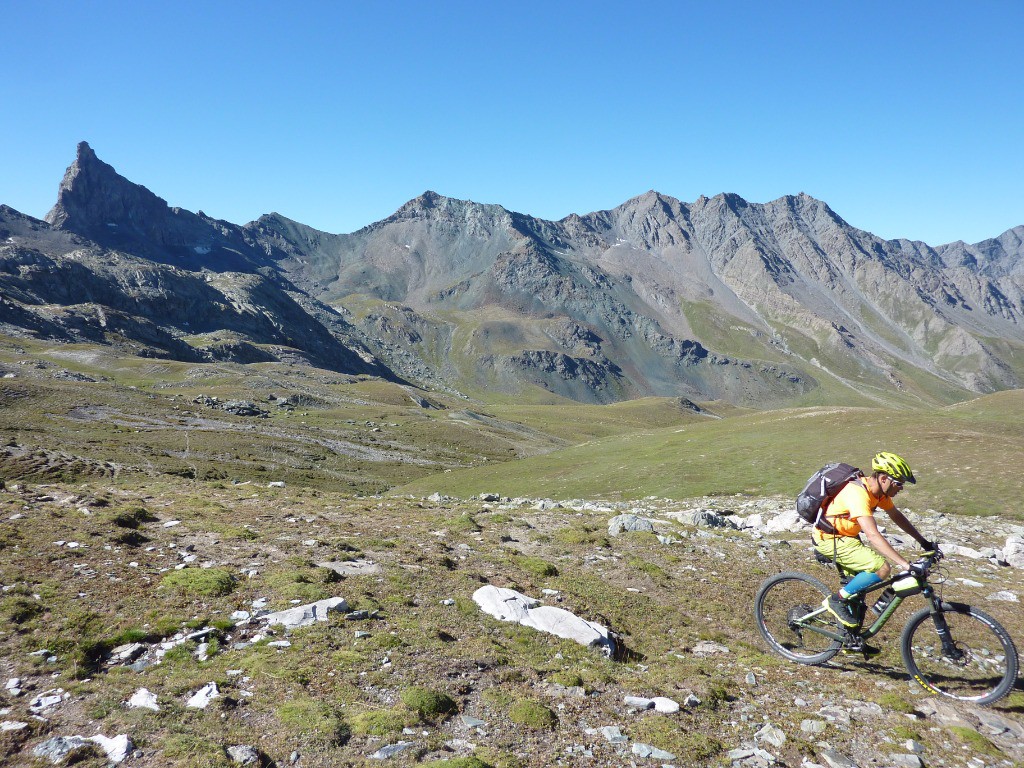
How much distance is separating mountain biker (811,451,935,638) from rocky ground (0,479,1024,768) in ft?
→ 4.69

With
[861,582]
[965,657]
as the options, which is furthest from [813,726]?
[965,657]

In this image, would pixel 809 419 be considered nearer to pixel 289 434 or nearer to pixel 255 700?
pixel 255 700

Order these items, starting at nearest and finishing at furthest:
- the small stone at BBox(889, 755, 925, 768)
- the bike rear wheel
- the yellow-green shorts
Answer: the small stone at BBox(889, 755, 925, 768), the yellow-green shorts, the bike rear wheel

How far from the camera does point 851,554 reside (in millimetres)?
11438

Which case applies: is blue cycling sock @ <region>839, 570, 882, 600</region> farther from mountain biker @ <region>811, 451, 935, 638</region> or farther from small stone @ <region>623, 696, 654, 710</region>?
small stone @ <region>623, 696, 654, 710</region>

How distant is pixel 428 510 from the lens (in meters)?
28.2

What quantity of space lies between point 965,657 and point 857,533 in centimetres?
345

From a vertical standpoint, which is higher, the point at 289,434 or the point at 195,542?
the point at 195,542

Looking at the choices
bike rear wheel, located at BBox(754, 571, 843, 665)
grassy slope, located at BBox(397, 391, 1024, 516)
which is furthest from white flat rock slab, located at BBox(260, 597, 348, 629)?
grassy slope, located at BBox(397, 391, 1024, 516)

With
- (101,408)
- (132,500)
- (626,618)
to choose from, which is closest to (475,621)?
(626,618)

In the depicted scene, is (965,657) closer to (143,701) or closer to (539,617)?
(539,617)

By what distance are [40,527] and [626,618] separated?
713 inches

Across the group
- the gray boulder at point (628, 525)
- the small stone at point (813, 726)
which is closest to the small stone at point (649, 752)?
the small stone at point (813, 726)

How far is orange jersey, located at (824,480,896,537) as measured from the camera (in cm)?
1103
